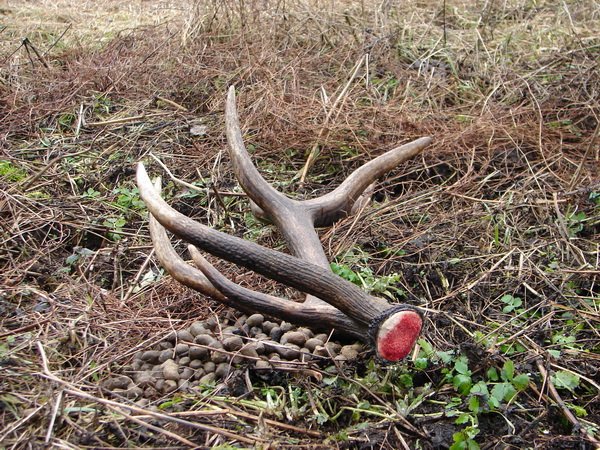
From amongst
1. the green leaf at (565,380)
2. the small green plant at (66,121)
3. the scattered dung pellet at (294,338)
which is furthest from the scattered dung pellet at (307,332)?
the small green plant at (66,121)

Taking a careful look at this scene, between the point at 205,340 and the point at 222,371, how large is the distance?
171 millimetres

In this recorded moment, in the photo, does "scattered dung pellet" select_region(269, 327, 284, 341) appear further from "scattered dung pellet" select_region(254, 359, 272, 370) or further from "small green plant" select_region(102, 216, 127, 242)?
"small green plant" select_region(102, 216, 127, 242)

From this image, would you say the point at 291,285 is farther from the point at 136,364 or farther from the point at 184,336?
the point at 136,364

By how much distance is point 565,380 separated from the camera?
2.52 meters

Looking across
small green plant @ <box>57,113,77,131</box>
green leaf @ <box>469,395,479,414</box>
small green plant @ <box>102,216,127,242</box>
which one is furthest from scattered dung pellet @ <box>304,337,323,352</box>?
small green plant @ <box>57,113,77,131</box>

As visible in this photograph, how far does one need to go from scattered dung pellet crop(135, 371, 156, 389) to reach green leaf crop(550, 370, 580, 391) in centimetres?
145

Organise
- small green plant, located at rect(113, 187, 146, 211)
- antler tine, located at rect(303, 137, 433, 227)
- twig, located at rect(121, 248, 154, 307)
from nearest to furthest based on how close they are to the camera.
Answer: twig, located at rect(121, 248, 154, 307) < antler tine, located at rect(303, 137, 433, 227) < small green plant, located at rect(113, 187, 146, 211)

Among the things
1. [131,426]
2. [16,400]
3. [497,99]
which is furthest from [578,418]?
[497,99]

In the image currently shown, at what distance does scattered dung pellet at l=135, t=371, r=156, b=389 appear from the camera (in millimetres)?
2516

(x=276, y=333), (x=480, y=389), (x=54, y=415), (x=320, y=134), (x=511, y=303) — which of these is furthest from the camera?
(x=320, y=134)

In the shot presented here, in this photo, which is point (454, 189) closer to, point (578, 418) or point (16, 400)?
point (578, 418)

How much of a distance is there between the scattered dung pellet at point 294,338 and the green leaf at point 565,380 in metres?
0.93

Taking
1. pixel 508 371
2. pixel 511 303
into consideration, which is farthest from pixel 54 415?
pixel 511 303

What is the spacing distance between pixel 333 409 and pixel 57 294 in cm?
142
